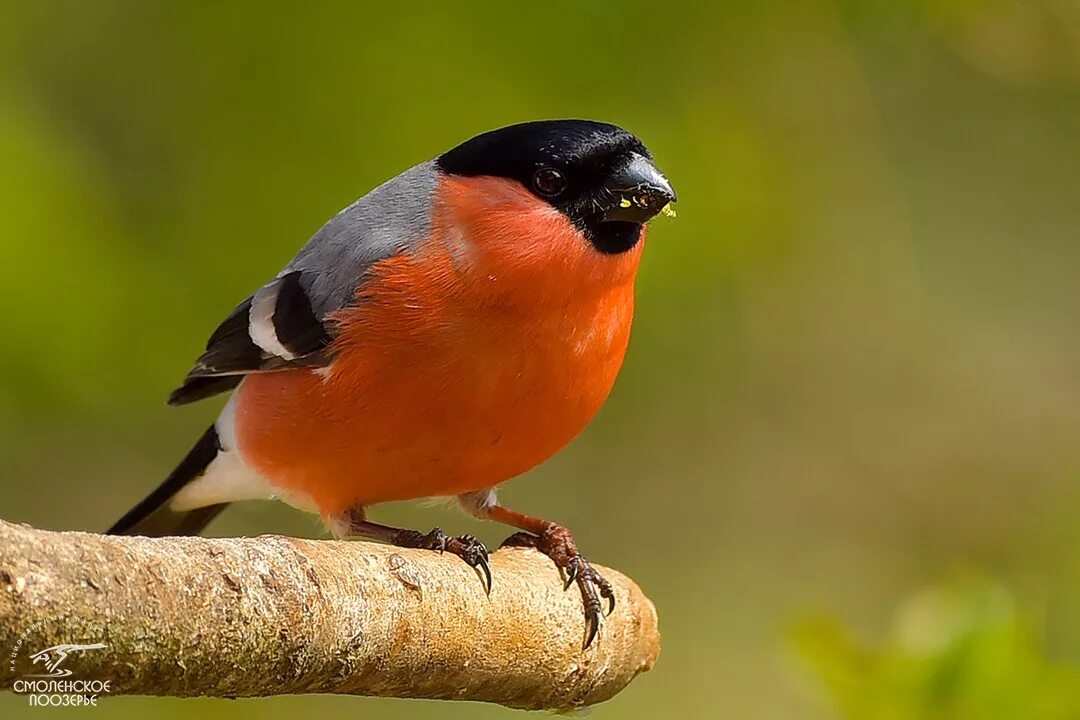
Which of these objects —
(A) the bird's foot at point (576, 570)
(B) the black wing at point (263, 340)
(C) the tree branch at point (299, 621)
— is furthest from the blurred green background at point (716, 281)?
(C) the tree branch at point (299, 621)

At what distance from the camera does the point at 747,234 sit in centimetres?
423

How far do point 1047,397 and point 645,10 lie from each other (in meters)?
2.52

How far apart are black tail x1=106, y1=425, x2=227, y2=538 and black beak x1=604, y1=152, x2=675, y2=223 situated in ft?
4.55

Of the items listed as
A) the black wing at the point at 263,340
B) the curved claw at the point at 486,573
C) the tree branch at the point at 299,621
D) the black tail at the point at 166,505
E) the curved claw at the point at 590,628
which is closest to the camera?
the tree branch at the point at 299,621

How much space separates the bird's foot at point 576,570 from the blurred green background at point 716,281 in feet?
1.48

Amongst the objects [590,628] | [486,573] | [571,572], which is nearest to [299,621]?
[486,573]

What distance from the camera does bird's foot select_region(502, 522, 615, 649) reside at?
2.96 m

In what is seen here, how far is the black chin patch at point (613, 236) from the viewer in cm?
308

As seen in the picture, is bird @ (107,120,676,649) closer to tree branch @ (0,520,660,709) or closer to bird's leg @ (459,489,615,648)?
bird's leg @ (459,489,615,648)

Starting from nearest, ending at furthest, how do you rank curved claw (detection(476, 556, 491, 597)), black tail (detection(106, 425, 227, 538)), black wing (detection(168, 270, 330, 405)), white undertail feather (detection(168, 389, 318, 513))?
curved claw (detection(476, 556, 491, 597)) → black wing (detection(168, 270, 330, 405)) → white undertail feather (detection(168, 389, 318, 513)) → black tail (detection(106, 425, 227, 538))

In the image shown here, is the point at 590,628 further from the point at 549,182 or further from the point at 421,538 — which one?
the point at 549,182

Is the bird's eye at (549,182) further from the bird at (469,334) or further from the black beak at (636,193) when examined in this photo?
the black beak at (636,193)

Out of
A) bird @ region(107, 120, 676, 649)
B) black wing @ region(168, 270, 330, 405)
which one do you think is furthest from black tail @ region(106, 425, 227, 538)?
bird @ region(107, 120, 676, 649)

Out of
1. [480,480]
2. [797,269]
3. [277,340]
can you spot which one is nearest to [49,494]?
[277,340]
